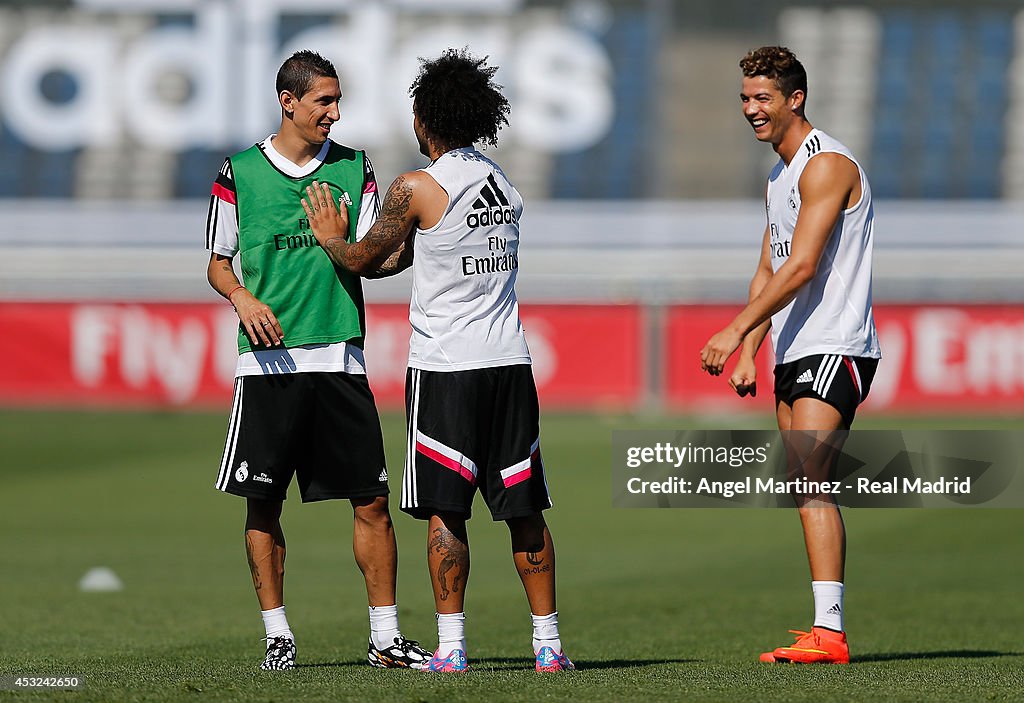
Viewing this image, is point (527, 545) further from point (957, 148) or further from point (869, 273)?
point (957, 148)

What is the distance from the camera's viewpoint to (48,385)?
2380 cm

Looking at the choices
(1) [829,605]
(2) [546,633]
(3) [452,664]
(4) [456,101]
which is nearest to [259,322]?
(4) [456,101]

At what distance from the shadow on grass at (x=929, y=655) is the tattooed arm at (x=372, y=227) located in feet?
7.78

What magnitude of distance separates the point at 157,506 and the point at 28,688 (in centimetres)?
959

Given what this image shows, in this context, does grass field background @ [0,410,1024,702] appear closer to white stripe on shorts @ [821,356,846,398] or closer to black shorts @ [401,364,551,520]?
black shorts @ [401,364,551,520]

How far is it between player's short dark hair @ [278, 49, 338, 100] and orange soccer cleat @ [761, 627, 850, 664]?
2.69 m

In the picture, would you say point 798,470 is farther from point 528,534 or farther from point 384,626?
point 384,626

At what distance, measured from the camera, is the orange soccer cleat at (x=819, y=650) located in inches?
229

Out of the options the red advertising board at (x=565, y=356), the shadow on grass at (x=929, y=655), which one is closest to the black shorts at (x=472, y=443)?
the shadow on grass at (x=929, y=655)

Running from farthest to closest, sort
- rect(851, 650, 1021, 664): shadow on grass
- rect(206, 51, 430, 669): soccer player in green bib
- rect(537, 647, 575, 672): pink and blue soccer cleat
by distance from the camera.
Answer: rect(851, 650, 1021, 664): shadow on grass → rect(206, 51, 430, 669): soccer player in green bib → rect(537, 647, 575, 672): pink and blue soccer cleat

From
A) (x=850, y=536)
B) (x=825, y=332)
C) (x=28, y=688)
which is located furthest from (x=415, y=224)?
(x=850, y=536)

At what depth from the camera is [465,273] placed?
5453 mm

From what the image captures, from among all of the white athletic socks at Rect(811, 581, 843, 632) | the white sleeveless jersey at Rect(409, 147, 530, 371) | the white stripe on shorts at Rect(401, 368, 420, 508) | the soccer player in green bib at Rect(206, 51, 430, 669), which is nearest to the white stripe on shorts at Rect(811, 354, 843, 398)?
the white athletic socks at Rect(811, 581, 843, 632)

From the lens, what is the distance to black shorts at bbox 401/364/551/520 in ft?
17.9
